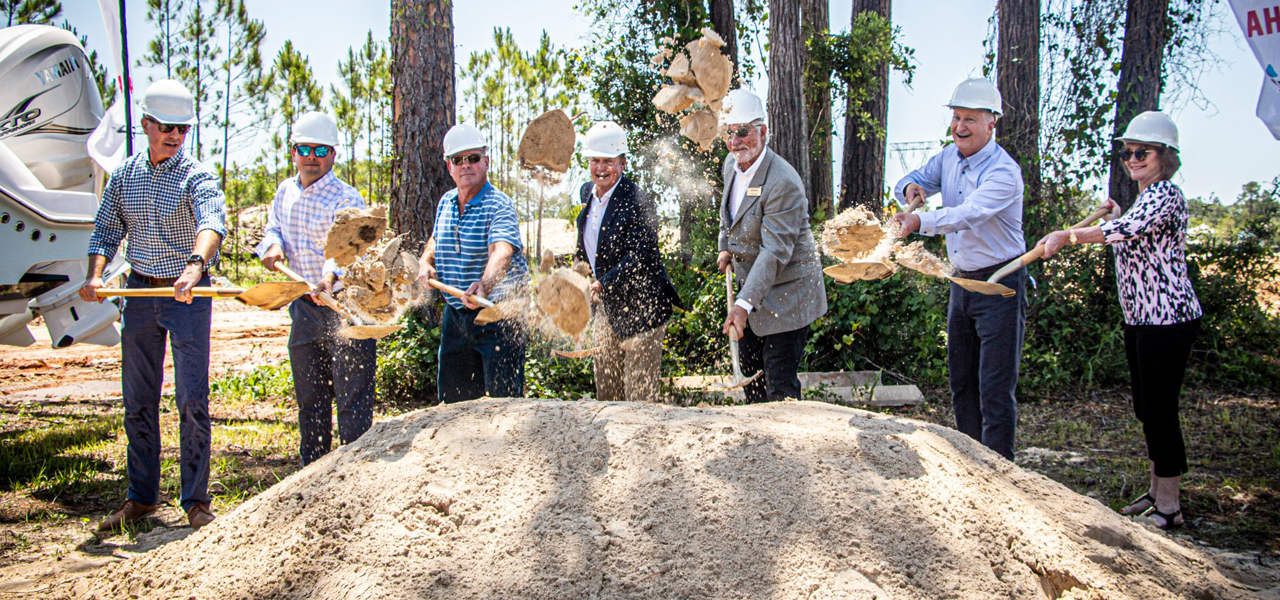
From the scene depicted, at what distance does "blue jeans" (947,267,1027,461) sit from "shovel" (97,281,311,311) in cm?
285

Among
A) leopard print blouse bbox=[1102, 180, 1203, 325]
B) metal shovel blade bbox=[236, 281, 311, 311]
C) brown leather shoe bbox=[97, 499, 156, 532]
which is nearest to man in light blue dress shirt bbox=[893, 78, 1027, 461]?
leopard print blouse bbox=[1102, 180, 1203, 325]

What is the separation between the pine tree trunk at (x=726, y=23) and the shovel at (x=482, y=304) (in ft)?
17.9

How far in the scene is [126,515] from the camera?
3.51 meters

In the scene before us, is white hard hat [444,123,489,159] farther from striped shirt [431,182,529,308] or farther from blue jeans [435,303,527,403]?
blue jeans [435,303,527,403]

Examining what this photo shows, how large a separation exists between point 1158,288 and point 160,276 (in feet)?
13.8

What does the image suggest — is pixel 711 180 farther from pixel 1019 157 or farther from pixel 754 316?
pixel 754 316

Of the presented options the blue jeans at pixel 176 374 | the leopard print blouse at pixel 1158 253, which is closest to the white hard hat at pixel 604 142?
the blue jeans at pixel 176 374

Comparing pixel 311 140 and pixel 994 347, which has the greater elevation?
pixel 311 140

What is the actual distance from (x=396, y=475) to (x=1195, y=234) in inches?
293

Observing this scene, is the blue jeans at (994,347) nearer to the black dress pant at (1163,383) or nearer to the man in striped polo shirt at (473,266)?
the black dress pant at (1163,383)

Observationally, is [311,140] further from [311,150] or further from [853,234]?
[853,234]

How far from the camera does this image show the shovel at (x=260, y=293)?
332cm

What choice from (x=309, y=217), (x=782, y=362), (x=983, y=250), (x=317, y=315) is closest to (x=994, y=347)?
(x=983, y=250)

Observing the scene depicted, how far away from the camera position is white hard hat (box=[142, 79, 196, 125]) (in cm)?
345
